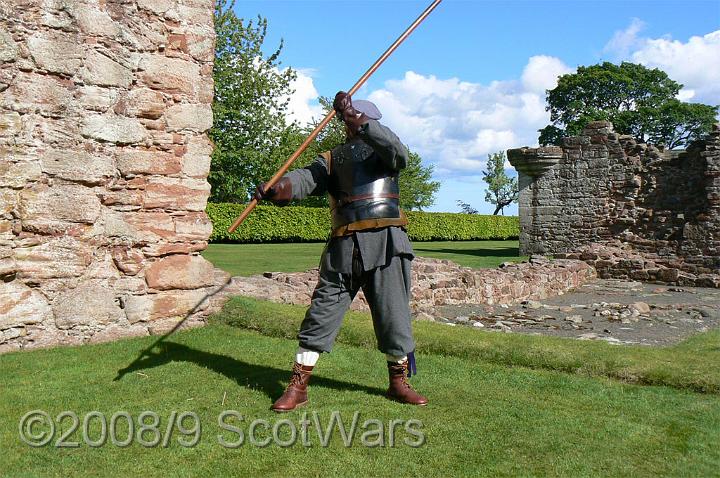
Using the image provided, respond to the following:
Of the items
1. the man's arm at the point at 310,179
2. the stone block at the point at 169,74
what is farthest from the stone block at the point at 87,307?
the man's arm at the point at 310,179

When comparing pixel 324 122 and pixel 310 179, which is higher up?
pixel 324 122

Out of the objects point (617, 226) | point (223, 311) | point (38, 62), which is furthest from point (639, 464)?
point (617, 226)

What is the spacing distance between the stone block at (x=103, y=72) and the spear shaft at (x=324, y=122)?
2.23 meters

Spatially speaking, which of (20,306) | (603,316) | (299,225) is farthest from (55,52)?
(299,225)

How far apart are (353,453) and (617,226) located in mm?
17278

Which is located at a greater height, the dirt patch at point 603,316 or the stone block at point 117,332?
the stone block at point 117,332

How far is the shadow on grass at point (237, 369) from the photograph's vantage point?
15.1 ft

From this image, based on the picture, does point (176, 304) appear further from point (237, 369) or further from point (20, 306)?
point (237, 369)

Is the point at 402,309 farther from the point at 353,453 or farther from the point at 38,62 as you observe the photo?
the point at 38,62

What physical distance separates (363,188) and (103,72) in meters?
3.00

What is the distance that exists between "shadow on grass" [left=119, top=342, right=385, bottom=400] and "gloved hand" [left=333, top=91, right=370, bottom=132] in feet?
5.88

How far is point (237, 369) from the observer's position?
16.7 ft

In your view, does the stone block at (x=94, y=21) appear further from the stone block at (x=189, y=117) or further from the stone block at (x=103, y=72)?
the stone block at (x=189, y=117)

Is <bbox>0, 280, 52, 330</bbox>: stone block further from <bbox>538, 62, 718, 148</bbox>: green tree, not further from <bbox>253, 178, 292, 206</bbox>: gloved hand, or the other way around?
<bbox>538, 62, 718, 148</bbox>: green tree
